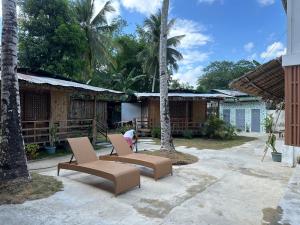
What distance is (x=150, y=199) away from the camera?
6199mm

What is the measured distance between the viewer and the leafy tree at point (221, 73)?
42969 mm

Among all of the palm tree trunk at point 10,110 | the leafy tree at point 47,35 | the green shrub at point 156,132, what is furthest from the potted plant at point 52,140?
the leafy tree at point 47,35

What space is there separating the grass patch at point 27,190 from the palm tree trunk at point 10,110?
0.19m

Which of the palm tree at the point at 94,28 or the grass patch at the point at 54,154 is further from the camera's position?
the palm tree at the point at 94,28

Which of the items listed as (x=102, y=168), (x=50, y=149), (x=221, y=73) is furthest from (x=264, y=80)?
(x=221, y=73)

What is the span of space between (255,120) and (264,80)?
17.2 metres

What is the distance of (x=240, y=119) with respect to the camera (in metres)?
26.8

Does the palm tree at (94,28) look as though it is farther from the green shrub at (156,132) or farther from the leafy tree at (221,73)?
the leafy tree at (221,73)

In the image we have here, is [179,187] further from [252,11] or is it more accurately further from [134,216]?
[252,11]

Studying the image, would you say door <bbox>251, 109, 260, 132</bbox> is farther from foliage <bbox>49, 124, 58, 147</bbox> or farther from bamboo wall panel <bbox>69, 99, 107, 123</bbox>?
foliage <bbox>49, 124, 58, 147</bbox>

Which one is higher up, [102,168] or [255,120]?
[255,120]

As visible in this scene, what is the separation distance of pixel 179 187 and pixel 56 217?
3.14 meters

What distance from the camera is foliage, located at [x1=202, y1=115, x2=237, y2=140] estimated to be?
751 inches

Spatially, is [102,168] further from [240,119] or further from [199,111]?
[240,119]
